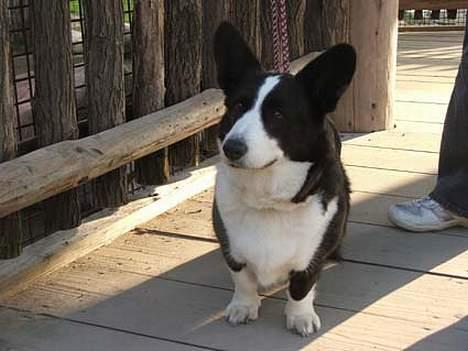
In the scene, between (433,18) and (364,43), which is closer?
(364,43)

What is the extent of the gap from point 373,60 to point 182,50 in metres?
1.10

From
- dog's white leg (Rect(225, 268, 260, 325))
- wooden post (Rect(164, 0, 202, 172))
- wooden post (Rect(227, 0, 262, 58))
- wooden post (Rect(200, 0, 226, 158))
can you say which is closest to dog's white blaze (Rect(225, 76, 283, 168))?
dog's white leg (Rect(225, 268, 260, 325))

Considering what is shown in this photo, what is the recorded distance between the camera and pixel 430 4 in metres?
6.51

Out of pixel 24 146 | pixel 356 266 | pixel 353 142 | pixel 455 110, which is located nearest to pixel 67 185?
pixel 24 146

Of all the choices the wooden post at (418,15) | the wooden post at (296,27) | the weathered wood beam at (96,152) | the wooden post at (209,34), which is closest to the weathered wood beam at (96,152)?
the weathered wood beam at (96,152)

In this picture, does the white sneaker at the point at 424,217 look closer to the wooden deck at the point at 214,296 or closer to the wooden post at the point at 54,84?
the wooden deck at the point at 214,296

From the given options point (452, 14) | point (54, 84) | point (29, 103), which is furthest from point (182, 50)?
point (452, 14)

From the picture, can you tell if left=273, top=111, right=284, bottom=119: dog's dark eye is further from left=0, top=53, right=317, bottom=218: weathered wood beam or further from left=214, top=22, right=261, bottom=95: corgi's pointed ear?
left=0, top=53, right=317, bottom=218: weathered wood beam

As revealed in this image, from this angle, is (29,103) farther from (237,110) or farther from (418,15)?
(418,15)

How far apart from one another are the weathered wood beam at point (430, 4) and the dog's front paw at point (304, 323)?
4.73 meters

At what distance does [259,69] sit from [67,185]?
2.20 feet

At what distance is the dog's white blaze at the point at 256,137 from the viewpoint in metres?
1.91

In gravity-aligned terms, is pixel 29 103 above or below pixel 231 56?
below

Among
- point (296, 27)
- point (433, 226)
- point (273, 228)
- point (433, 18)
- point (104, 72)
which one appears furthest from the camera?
point (433, 18)
